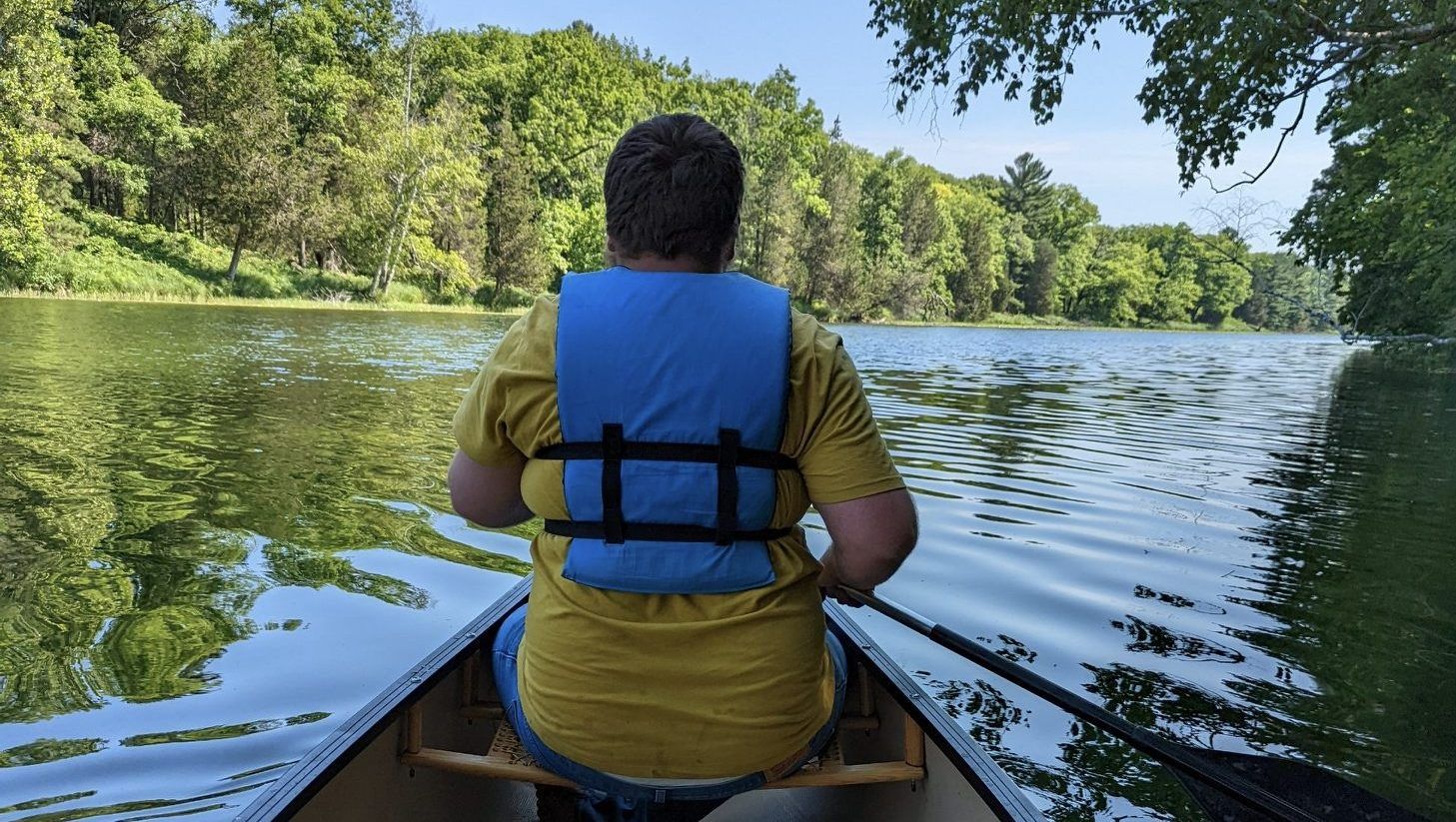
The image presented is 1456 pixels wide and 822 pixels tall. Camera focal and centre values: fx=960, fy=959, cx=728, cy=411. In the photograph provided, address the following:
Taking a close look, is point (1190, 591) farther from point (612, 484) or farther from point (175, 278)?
point (175, 278)

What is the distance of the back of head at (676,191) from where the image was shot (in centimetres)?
155

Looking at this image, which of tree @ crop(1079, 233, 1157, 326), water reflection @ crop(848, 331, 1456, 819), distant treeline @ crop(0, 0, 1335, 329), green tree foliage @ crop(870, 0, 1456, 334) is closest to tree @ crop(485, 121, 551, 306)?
distant treeline @ crop(0, 0, 1335, 329)

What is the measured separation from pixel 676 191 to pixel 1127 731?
1.57 meters

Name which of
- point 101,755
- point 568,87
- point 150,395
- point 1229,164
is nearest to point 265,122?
point 568,87

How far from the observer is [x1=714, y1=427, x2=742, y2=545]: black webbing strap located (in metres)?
1.50

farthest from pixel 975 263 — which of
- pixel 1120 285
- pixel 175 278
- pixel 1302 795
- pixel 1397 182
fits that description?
pixel 1302 795

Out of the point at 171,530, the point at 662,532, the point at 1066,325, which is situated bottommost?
the point at 171,530

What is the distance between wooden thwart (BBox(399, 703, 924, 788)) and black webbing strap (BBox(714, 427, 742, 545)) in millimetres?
Answer: 537

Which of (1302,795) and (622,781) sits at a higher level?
(622,781)

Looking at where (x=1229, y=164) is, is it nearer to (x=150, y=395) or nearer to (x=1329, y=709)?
(x=1329, y=709)

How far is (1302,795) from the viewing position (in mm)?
2666

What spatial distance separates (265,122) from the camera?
34.2 metres

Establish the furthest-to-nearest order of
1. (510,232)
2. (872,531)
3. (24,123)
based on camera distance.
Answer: (510,232), (24,123), (872,531)

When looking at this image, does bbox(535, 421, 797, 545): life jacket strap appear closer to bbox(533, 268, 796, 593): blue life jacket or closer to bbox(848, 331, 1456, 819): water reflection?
bbox(533, 268, 796, 593): blue life jacket
